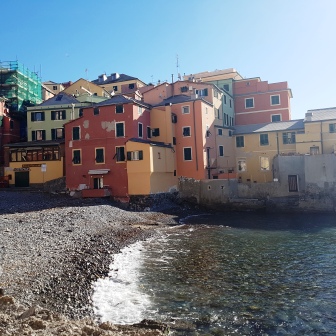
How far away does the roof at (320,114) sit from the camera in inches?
1829

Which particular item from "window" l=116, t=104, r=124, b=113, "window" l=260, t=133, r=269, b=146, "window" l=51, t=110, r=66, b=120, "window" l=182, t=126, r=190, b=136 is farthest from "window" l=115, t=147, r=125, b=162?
"window" l=260, t=133, r=269, b=146

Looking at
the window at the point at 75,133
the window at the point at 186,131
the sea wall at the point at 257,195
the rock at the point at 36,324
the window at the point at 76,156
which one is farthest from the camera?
the window at the point at 186,131

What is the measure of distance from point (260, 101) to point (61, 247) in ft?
163

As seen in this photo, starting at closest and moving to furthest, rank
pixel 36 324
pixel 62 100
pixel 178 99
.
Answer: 1. pixel 36 324
2. pixel 178 99
3. pixel 62 100

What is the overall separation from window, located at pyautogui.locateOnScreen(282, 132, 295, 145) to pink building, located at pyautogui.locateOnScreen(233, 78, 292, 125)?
1026cm

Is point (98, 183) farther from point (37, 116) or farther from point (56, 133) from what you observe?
point (37, 116)

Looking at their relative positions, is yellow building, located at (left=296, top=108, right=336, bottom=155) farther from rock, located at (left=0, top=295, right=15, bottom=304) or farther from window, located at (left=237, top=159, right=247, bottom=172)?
rock, located at (left=0, top=295, right=15, bottom=304)

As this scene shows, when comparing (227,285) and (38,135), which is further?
(38,135)

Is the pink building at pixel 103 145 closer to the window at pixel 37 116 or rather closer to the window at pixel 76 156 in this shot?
the window at pixel 76 156

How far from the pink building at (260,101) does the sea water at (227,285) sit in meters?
35.7

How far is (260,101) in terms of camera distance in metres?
60.2

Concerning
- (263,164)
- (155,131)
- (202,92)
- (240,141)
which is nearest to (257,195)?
(263,164)

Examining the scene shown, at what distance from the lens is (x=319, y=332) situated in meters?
10.7

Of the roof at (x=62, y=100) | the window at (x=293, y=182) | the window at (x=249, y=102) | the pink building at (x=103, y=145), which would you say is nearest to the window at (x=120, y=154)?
the pink building at (x=103, y=145)
